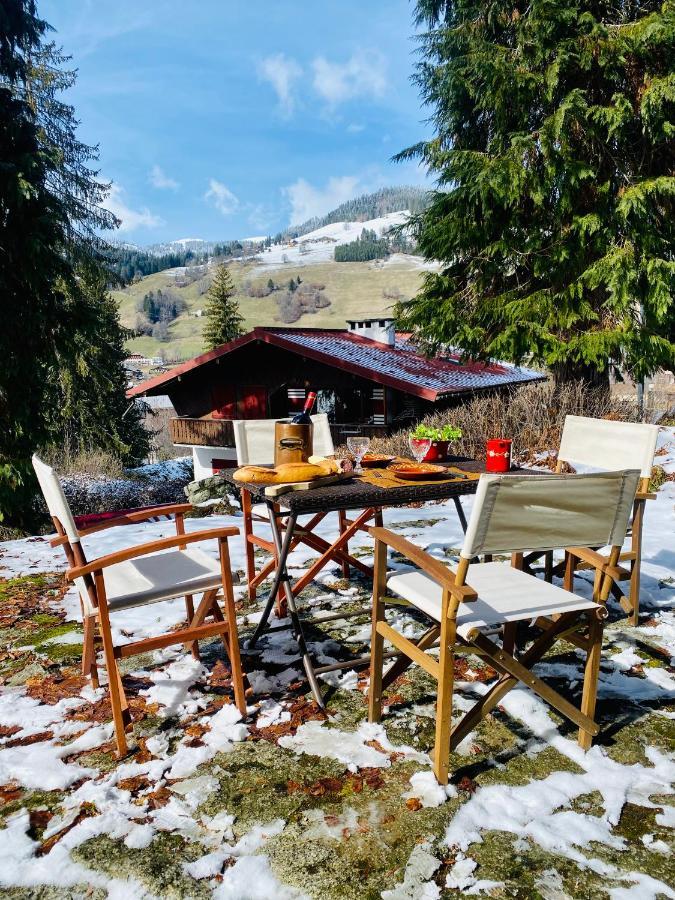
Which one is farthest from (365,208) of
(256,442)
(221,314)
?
(256,442)

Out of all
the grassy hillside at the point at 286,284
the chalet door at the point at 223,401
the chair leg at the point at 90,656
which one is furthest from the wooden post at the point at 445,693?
the grassy hillside at the point at 286,284

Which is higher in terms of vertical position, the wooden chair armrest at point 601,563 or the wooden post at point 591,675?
the wooden chair armrest at point 601,563

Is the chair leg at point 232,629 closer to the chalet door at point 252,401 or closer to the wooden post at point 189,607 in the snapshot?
the wooden post at point 189,607

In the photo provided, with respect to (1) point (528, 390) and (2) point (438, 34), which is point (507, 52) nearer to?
(2) point (438, 34)

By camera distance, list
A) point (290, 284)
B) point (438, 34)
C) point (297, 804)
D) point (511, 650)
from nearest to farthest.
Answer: point (297, 804)
point (511, 650)
point (438, 34)
point (290, 284)

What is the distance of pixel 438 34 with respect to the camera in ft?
38.8

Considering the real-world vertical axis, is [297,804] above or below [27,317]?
below

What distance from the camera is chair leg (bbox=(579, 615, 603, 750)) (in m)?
2.20

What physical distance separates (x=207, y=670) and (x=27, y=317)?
26.9 feet

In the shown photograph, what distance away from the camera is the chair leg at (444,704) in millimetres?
2002

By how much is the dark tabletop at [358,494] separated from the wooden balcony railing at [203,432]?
55.7ft

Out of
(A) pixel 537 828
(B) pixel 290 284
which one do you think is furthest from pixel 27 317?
(B) pixel 290 284

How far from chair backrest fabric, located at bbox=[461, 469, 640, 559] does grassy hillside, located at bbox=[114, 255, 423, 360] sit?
3109 inches

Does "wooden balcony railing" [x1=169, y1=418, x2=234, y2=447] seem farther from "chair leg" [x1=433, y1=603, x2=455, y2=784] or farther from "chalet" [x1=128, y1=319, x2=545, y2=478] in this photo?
"chair leg" [x1=433, y1=603, x2=455, y2=784]
